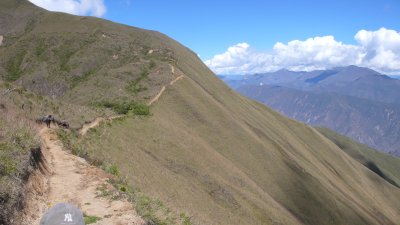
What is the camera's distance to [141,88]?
74062mm

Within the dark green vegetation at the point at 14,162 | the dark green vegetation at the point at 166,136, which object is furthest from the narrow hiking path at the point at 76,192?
the dark green vegetation at the point at 166,136

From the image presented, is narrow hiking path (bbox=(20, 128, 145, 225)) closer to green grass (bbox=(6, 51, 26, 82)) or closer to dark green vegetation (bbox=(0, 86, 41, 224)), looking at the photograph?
dark green vegetation (bbox=(0, 86, 41, 224))

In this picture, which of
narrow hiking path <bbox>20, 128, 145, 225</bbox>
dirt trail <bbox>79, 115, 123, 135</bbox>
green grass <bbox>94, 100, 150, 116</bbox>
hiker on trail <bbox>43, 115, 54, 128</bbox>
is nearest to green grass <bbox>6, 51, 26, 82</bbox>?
green grass <bbox>94, 100, 150, 116</bbox>

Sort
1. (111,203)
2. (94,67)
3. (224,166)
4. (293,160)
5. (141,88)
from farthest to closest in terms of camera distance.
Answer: (94,67), (293,160), (141,88), (224,166), (111,203)

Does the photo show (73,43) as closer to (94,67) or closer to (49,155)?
(94,67)

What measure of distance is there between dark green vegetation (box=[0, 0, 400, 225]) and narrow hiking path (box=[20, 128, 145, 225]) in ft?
3.86

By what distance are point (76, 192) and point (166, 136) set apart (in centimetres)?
3228

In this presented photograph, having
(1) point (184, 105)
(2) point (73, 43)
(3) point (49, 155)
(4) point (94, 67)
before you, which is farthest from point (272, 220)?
→ (2) point (73, 43)

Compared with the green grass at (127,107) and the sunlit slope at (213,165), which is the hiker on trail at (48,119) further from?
the green grass at (127,107)

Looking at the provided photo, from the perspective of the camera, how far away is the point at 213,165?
5325 centimetres

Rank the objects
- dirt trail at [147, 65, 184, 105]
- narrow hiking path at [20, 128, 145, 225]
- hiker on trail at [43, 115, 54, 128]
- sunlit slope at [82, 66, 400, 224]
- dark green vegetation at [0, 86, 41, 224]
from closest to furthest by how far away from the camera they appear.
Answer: dark green vegetation at [0, 86, 41, 224] → narrow hiking path at [20, 128, 145, 225] → hiker on trail at [43, 115, 54, 128] → sunlit slope at [82, 66, 400, 224] → dirt trail at [147, 65, 184, 105]

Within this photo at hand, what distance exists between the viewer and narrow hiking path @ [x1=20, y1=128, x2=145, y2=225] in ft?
54.1

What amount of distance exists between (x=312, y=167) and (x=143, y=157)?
210 feet

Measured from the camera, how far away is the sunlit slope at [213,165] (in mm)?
37000
